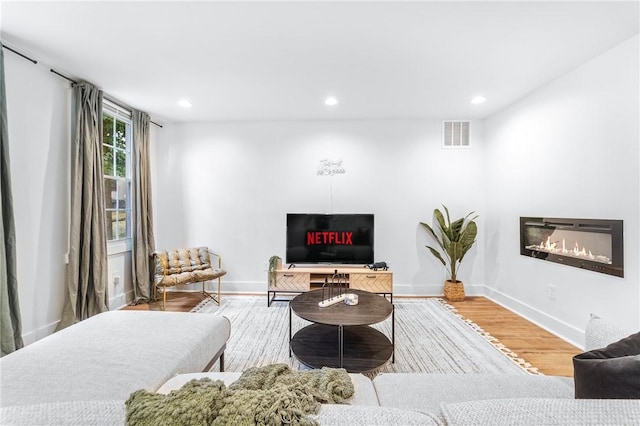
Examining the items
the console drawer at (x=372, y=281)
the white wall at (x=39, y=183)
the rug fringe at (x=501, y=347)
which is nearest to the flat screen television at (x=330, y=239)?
the console drawer at (x=372, y=281)

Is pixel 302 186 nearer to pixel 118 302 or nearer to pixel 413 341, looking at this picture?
pixel 413 341

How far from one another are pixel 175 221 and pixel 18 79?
2388 millimetres

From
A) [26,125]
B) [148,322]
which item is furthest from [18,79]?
[148,322]

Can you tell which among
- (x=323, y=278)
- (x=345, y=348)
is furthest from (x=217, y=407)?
(x=323, y=278)

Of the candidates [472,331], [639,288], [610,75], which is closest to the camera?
[639,288]

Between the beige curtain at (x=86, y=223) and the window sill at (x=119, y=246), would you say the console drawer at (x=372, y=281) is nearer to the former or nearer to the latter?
the beige curtain at (x=86, y=223)

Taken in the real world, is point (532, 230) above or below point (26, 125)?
below

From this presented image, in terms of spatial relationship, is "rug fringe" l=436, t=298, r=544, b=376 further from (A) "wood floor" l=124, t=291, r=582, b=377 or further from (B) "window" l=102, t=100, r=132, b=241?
(B) "window" l=102, t=100, r=132, b=241

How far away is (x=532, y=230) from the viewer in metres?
3.28

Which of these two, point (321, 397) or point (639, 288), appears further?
point (639, 288)

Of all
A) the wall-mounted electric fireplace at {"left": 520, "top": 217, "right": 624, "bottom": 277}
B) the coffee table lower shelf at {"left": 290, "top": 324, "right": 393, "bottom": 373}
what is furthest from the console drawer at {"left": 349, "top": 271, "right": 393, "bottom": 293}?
the wall-mounted electric fireplace at {"left": 520, "top": 217, "right": 624, "bottom": 277}

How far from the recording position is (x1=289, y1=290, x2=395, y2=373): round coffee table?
2033 mm

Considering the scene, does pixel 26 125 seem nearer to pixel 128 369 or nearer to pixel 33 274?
pixel 33 274

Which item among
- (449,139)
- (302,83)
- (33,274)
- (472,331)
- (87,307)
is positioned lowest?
(472,331)
